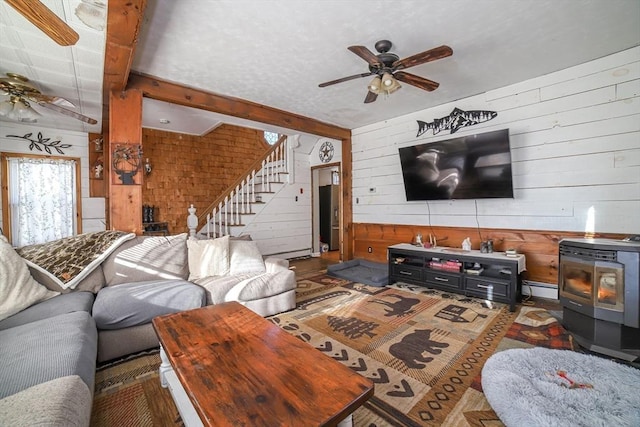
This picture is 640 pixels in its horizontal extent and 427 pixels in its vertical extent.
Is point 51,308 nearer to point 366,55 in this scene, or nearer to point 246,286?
point 246,286

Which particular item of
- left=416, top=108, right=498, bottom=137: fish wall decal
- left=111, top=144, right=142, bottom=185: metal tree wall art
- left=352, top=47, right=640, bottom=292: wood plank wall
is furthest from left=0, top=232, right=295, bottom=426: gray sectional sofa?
left=416, top=108, right=498, bottom=137: fish wall decal

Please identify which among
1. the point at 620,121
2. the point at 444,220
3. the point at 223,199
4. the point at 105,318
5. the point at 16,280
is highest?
the point at 620,121

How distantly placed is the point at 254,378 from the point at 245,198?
4794mm

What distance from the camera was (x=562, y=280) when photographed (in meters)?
2.39

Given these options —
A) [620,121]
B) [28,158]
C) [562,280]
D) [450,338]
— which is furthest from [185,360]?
[28,158]

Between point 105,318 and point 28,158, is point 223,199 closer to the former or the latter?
point 28,158

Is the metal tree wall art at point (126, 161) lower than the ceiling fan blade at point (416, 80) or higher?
lower

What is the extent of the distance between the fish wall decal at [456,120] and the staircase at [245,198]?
10.00ft

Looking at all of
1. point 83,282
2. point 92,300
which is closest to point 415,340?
point 92,300

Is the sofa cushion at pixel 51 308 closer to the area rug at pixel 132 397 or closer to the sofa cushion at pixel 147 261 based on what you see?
the sofa cushion at pixel 147 261

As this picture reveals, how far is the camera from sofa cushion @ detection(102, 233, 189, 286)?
2514 mm

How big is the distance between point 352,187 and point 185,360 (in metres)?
4.38

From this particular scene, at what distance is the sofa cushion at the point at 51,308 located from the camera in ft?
5.91

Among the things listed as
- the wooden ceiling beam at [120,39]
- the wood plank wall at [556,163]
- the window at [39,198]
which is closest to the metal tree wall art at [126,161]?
the wooden ceiling beam at [120,39]
